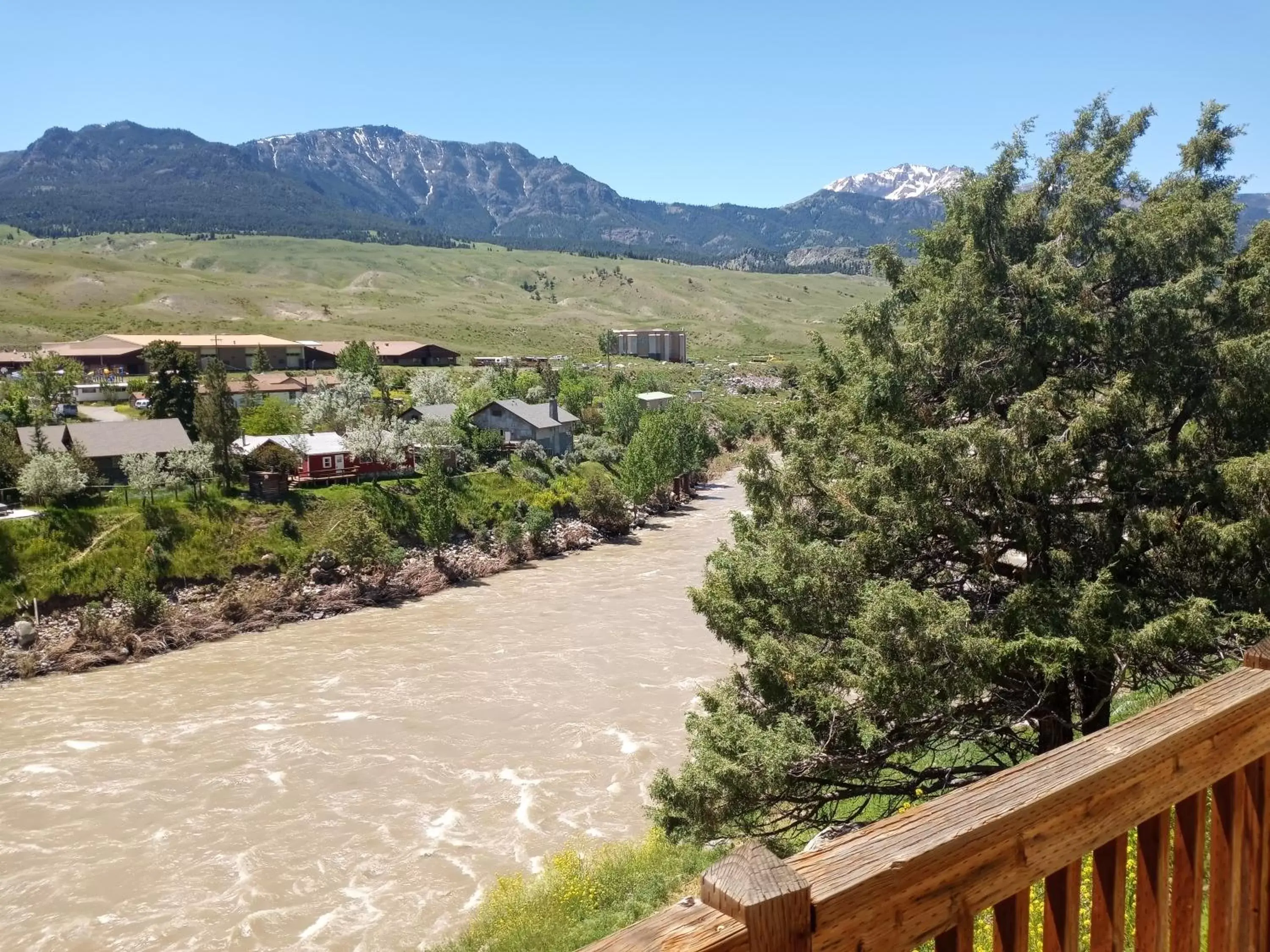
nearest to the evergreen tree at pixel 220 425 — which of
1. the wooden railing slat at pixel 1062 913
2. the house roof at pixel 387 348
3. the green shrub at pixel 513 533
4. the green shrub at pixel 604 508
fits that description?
the green shrub at pixel 513 533

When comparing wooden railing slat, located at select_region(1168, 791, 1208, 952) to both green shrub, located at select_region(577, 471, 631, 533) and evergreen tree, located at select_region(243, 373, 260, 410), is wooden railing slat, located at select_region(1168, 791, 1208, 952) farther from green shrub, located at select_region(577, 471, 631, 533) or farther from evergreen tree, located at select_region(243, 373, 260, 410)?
evergreen tree, located at select_region(243, 373, 260, 410)

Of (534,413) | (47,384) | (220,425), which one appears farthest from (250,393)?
(220,425)

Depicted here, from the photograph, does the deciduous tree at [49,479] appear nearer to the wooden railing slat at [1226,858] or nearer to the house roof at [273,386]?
the house roof at [273,386]

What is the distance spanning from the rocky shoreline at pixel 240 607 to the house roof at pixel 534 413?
1277 centimetres

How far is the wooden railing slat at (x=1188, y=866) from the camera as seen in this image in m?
2.54

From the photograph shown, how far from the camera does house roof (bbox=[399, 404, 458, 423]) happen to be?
55094 mm

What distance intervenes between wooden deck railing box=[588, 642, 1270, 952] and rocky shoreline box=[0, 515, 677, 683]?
3438 cm

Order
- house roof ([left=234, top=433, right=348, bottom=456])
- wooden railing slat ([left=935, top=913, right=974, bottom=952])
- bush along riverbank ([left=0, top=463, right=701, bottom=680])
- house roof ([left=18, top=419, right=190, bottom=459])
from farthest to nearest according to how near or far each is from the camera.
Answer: house roof ([left=234, top=433, right=348, bottom=456]) → house roof ([left=18, top=419, right=190, bottom=459]) → bush along riverbank ([left=0, top=463, right=701, bottom=680]) → wooden railing slat ([left=935, top=913, right=974, bottom=952])

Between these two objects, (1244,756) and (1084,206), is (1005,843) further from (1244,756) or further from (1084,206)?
(1084,206)

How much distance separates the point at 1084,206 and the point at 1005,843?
11.5 meters

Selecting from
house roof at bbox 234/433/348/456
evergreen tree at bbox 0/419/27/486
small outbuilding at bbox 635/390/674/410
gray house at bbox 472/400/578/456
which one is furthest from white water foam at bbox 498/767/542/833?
small outbuilding at bbox 635/390/674/410

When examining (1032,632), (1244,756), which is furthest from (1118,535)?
(1244,756)

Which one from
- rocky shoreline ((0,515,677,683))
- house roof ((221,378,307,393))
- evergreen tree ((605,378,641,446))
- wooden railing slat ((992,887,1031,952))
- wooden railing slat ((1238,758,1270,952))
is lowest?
rocky shoreline ((0,515,677,683))

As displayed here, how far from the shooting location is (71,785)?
21.2 meters
